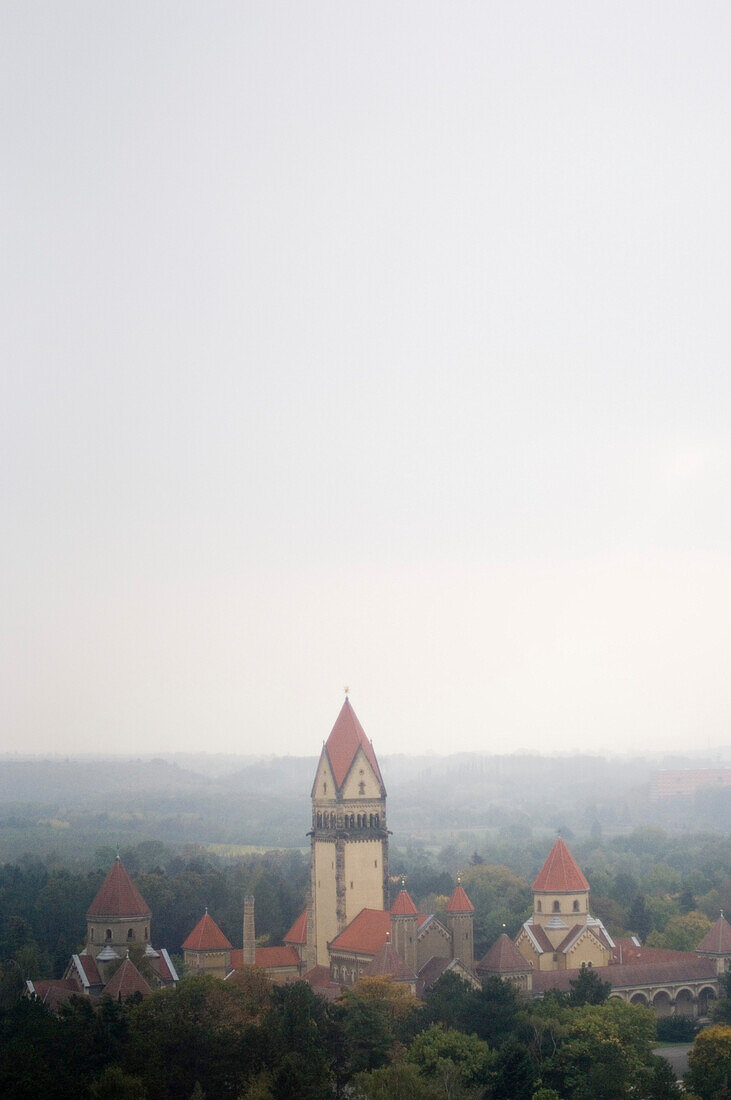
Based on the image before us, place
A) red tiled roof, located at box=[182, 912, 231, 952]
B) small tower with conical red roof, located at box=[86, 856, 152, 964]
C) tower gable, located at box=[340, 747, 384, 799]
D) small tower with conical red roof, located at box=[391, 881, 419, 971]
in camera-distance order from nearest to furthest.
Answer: small tower with conical red roof, located at box=[391, 881, 419, 971], small tower with conical red roof, located at box=[86, 856, 152, 964], red tiled roof, located at box=[182, 912, 231, 952], tower gable, located at box=[340, 747, 384, 799]

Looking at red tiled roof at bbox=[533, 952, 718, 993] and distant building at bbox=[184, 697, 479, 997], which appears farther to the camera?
red tiled roof at bbox=[533, 952, 718, 993]

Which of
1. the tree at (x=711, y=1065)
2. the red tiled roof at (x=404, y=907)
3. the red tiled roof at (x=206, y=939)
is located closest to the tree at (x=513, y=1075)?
the tree at (x=711, y=1065)

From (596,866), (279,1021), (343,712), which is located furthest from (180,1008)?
(596,866)

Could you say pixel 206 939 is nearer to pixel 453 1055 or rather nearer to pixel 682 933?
pixel 453 1055

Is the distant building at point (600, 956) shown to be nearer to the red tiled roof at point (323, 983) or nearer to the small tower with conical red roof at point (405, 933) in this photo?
the small tower with conical red roof at point (405, 933)

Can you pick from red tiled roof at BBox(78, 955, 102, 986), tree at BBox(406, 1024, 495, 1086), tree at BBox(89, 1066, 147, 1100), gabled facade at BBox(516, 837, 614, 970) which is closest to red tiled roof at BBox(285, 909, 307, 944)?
gabled facade at BBox(516, 837, 614, 970)

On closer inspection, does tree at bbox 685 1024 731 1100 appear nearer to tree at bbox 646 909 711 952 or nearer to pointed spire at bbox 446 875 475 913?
pointed spire at bbox 446 875 475 913

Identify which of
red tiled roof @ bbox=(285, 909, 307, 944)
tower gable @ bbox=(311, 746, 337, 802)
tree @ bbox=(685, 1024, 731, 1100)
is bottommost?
tree @ bbox=(685, 1024, 731, 1100)
